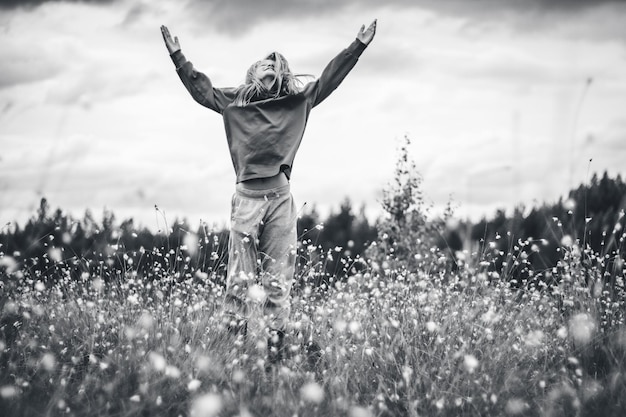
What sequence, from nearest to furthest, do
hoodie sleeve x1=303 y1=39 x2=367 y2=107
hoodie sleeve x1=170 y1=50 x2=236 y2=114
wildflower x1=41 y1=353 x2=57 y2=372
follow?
1. wildflower x1=41 y1=353 x2=57 y2=372
2. hoodie sleeve x1=303 y1=39 x2=367 y2=107
3. hoodie sleeve x1=170 y1=50 x2=236 y2=114

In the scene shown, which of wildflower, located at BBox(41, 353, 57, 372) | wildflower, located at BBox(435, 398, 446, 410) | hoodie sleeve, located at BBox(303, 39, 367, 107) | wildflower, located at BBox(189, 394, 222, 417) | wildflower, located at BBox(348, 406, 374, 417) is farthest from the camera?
hoodie sleeve, located at BBox(303, 39, 367, 107)

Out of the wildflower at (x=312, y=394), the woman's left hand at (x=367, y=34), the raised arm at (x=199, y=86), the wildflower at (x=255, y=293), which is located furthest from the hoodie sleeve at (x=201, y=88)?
the wildflower at (x=312, y=394)

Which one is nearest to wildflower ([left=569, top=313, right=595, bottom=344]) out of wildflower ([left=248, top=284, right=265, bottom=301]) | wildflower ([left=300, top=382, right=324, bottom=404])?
wildflower ([left=300, top=382, right=324, bottom=404])

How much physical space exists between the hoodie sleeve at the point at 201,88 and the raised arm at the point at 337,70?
671 millimetres

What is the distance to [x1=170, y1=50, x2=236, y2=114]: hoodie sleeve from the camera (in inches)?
181

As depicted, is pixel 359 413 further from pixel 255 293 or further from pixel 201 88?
pixel 201 88

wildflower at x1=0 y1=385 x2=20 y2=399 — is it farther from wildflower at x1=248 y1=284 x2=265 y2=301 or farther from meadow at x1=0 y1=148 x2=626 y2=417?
wildflower at x1=248 y1=284 x2=265 y2=301

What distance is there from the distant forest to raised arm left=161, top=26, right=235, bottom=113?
1.12 metres

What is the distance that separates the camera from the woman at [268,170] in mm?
4199

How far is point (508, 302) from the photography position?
4.31 metres

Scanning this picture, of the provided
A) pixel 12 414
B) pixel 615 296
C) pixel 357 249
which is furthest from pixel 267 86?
pixel 357 249

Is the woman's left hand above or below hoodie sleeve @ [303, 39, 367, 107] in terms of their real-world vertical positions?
above

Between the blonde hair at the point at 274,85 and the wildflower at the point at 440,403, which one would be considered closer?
the wildflower at the point at 440,403

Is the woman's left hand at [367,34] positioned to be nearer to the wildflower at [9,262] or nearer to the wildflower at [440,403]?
the wildflower at [440,403]
